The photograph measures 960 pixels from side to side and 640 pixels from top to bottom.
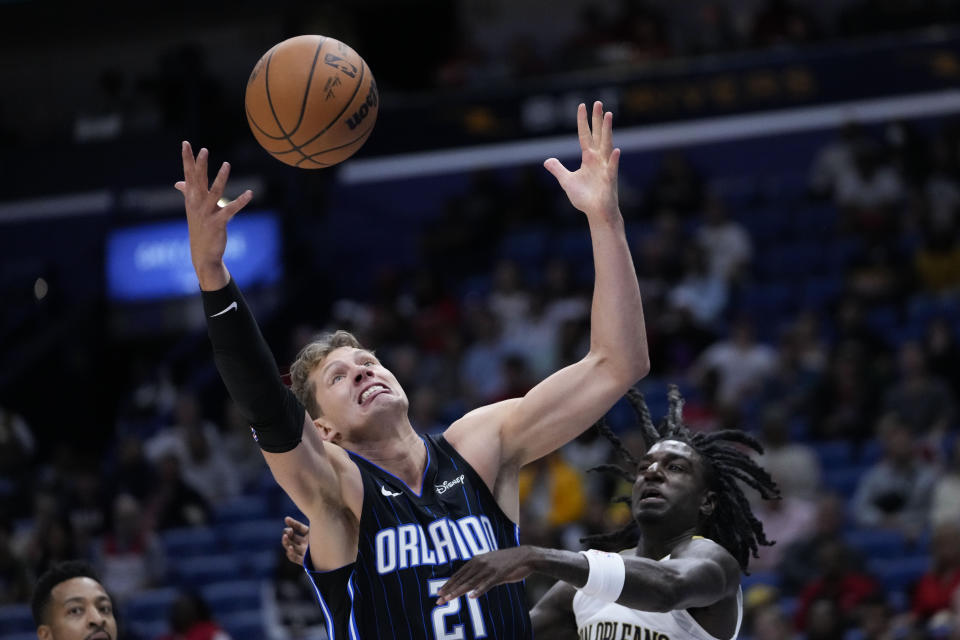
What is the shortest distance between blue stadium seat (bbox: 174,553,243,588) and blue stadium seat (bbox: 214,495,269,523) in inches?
21.4

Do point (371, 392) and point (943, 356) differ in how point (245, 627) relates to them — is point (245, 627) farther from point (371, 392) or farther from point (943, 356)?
point (371, 392)

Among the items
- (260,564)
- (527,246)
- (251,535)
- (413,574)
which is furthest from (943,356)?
(413,574)

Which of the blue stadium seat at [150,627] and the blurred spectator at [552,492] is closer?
the blurred spectator at [552,492]

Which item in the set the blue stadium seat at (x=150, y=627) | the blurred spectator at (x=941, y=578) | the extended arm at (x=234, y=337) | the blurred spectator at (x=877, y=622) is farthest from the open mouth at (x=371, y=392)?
the blue stadium seat at (x=150, y=627)

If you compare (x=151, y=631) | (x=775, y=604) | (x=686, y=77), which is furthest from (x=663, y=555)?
(x=686, y=77)

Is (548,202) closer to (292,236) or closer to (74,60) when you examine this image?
(292,236)

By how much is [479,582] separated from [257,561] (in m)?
7.99

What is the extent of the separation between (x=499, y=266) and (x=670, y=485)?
891cm

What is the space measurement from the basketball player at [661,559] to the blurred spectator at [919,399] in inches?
222

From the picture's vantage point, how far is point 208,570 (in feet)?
36.7

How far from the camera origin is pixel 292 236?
1564cm

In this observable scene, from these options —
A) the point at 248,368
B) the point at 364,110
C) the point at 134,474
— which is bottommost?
the point at 134,474

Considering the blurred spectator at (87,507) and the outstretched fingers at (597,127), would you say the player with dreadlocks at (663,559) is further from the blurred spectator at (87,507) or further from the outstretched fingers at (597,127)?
the blurred spectator at (87,507)

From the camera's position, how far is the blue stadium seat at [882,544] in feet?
30.3
